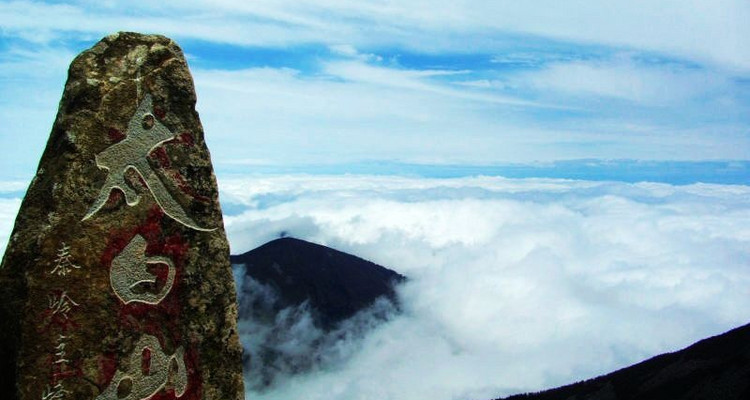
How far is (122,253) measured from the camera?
9383mm

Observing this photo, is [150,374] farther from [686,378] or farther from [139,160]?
[686,378]

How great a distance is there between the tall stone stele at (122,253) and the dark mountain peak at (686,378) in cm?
6914

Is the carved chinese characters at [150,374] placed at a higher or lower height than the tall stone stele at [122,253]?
lower

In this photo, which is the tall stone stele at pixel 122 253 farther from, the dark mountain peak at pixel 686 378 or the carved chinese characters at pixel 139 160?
the dark mountain peak at pixel 686 378

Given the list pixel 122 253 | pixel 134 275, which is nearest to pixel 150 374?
pixel 134 275

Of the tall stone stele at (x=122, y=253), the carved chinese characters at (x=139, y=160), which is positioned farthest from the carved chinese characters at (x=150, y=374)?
the carved chinese characters at (x=139, y=160)

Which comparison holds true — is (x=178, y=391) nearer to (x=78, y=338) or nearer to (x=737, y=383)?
(x=78, y=338)

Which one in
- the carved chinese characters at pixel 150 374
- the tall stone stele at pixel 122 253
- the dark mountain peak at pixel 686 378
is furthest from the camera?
the dark mountain peak at pixel 686 378

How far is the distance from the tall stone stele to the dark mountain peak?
6914 cm

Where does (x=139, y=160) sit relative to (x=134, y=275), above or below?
above

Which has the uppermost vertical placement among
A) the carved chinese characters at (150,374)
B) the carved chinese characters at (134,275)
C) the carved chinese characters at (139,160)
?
the carved chinese characters at (139,160)

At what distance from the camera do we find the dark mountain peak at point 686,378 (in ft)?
225

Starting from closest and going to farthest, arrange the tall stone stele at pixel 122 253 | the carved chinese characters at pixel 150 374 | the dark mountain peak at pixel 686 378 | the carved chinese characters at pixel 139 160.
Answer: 1. the tall stone stele at pixel 122 253
2. the carved chinese characters at pixel 150 374
3. the carved chinese characters at pixel 139 160
4. the dark mountain peak at pixel 686 378

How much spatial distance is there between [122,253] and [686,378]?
82.9 m
